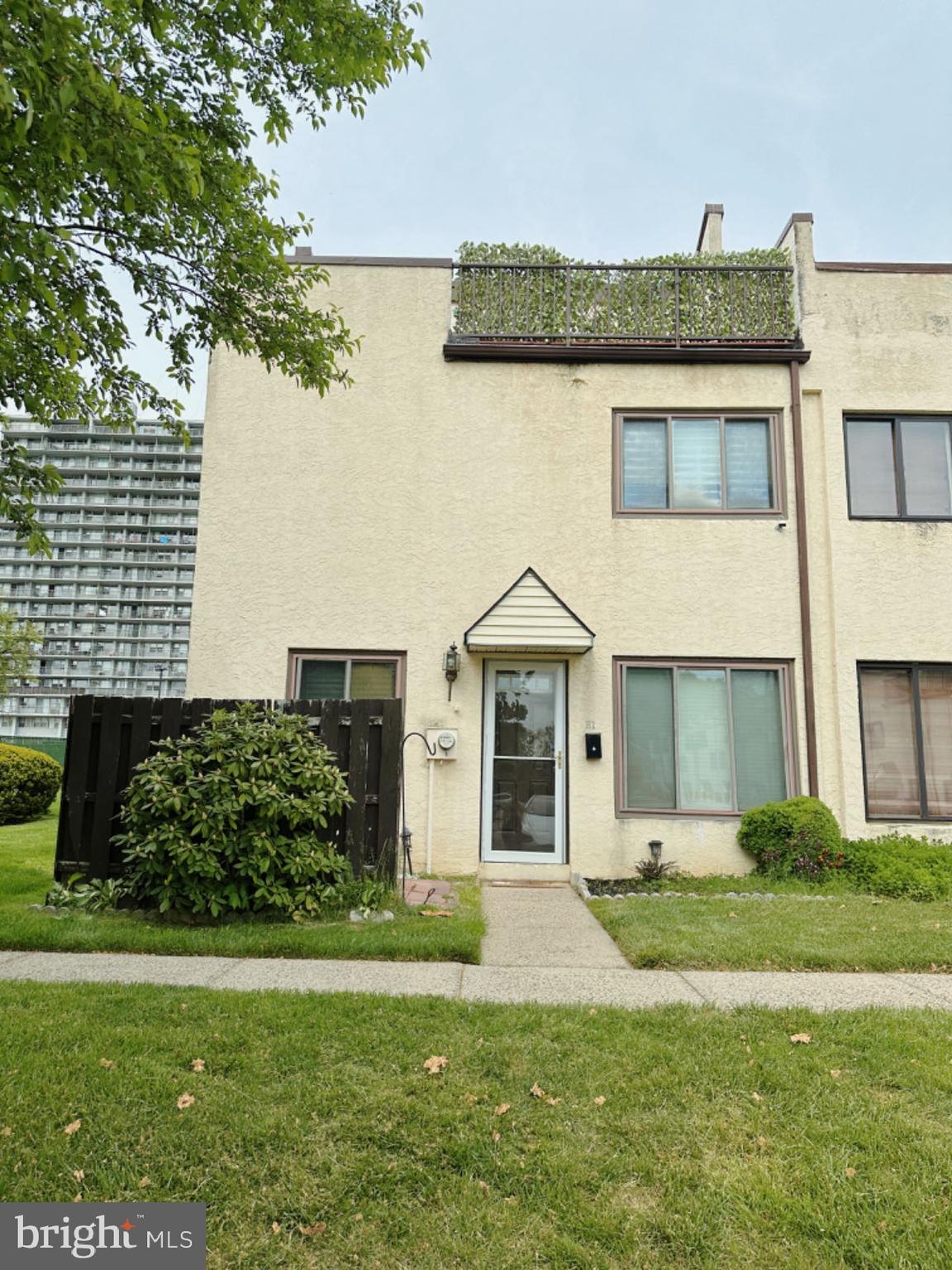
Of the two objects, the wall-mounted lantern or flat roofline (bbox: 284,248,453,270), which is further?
flat roofline (bbox: 284,248,453,270)

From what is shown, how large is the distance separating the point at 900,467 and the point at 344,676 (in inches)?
281

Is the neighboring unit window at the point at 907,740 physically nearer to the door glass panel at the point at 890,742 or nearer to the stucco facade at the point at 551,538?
the door glass panel at the point at 890,742

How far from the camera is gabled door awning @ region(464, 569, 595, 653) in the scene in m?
8.50

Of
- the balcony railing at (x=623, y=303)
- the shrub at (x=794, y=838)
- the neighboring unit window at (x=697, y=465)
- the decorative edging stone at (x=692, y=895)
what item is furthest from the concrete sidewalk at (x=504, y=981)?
the balcony railing at (x=623, y=303)

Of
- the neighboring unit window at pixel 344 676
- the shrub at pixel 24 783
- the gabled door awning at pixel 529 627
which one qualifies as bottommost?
Answer: the shrub at pixel 24 783

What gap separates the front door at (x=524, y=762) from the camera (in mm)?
8656

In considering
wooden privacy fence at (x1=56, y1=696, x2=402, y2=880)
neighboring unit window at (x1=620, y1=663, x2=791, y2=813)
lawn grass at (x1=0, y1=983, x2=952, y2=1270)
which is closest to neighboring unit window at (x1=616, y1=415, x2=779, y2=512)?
neighboring unit window at (x1=620, y1=663, x2=791, y2=813)

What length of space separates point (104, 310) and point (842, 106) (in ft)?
39.2

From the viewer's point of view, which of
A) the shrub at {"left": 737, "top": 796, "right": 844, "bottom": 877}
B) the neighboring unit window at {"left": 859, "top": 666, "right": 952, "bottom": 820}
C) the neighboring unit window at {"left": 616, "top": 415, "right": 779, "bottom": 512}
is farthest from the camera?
the neighboring unit window at {"left": 616, "top": 415, "right": 779, "bottom": 512}

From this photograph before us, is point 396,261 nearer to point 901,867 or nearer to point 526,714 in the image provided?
point 526,714

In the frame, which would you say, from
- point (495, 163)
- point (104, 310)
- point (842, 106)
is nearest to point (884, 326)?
point (842, 106)

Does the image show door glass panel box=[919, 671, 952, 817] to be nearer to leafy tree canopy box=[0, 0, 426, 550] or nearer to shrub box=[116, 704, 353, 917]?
shrub box=[116, 704, 353, 917]

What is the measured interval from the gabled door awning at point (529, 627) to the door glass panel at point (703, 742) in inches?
53.1

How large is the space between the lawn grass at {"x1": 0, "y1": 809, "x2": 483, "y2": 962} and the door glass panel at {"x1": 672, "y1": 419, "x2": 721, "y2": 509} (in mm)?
5730
